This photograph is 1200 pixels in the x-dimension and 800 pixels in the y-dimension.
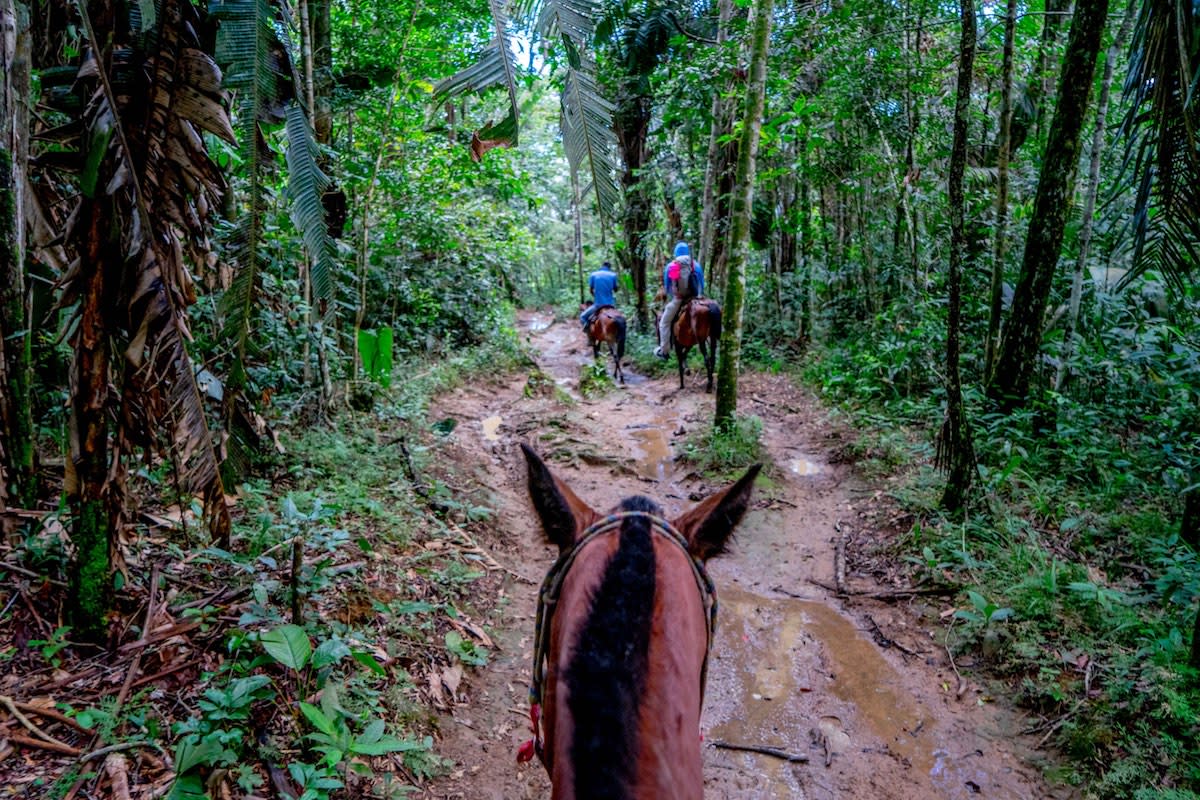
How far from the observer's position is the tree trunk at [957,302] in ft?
15.3

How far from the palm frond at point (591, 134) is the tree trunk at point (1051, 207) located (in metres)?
5.04

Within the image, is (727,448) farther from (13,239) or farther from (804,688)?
(13,239)

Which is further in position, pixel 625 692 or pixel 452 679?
pixel 452 679

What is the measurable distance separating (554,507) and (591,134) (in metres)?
1.32

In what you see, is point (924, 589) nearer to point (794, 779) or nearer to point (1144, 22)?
point (794, 779)

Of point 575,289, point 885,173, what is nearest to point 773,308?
point 885,173

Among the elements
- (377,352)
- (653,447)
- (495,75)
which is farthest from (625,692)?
(653,447)

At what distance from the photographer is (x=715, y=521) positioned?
1.83 metres

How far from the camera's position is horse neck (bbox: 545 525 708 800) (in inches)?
44.4

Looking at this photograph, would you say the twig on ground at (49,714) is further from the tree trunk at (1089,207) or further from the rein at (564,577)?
the tree trunk at (1089,207)

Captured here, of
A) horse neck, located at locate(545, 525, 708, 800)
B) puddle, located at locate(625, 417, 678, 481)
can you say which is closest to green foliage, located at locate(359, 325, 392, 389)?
puddle, located at locate(625, 417, 678, 481)

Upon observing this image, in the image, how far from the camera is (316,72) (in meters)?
6.09

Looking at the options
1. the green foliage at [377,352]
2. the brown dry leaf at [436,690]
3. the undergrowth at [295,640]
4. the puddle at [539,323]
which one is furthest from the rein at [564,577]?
the puddle at [539,323]

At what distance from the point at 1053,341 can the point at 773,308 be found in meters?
8.29
